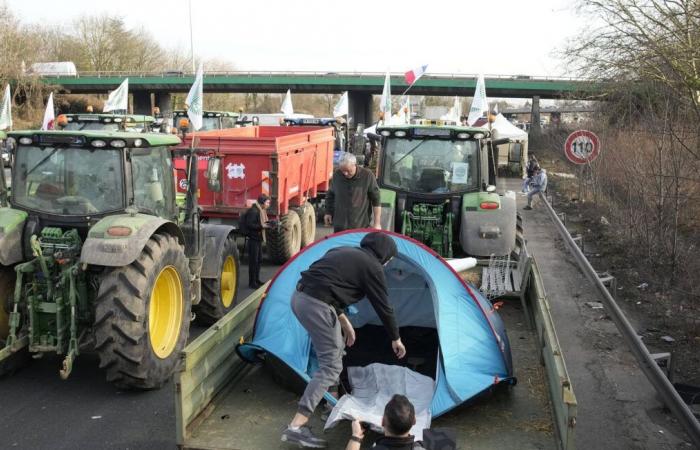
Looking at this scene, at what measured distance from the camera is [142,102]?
61.5 m

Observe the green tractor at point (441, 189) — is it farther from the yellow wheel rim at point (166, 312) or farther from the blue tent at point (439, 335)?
the yellow wheel rim at point (166, 312)

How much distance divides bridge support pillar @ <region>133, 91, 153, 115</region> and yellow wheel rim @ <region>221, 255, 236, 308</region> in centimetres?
5483

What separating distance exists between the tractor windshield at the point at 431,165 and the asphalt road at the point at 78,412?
482cm

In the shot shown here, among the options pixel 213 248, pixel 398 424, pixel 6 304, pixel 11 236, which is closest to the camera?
pixel 398 424

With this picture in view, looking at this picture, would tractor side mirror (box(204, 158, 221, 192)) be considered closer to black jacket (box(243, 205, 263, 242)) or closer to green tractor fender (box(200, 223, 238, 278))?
green tractor fender (box(200, 223, 238, 278))

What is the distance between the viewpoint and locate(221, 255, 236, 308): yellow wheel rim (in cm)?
891

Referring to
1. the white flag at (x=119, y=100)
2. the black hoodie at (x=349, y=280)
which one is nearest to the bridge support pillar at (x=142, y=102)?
the white flag at (x=119, y=100)

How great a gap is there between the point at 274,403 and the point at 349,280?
1349 mm

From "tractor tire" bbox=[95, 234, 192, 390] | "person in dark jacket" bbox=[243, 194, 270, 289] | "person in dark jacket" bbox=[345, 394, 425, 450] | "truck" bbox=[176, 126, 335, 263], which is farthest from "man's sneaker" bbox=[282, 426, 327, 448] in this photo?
"truck" bbox=[176, 126, 335, 263]

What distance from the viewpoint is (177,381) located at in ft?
14.8

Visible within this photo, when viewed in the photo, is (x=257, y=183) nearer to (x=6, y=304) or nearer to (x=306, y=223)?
(x=306, y=223)

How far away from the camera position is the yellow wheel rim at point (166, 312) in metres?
6.52

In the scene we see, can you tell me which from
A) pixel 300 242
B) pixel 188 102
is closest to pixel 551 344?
pixel 300 242

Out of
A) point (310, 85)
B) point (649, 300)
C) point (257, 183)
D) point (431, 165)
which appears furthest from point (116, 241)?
point (310, 85)
